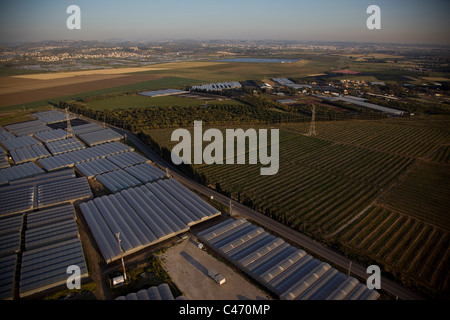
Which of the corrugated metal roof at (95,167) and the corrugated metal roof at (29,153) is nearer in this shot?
the corrugated metal roof at (95,167)

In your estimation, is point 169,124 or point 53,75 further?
point 53,75

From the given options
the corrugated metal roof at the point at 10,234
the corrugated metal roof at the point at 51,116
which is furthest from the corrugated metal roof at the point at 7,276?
the corrugated metal roof at the point at 51,116

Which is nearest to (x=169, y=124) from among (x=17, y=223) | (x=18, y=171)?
(x=18, y=171)

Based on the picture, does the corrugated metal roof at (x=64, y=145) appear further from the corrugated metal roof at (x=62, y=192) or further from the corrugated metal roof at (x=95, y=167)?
the corrugated metal roof at (x=62, y=192)

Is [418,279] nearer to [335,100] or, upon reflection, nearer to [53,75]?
[335,100]

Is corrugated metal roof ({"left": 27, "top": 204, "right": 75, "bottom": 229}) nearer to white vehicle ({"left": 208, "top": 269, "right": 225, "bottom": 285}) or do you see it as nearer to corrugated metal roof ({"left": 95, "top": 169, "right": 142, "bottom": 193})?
corrugated metal roof ({"left": 95, "top": 169, "right": 142, "bottom": 193})
